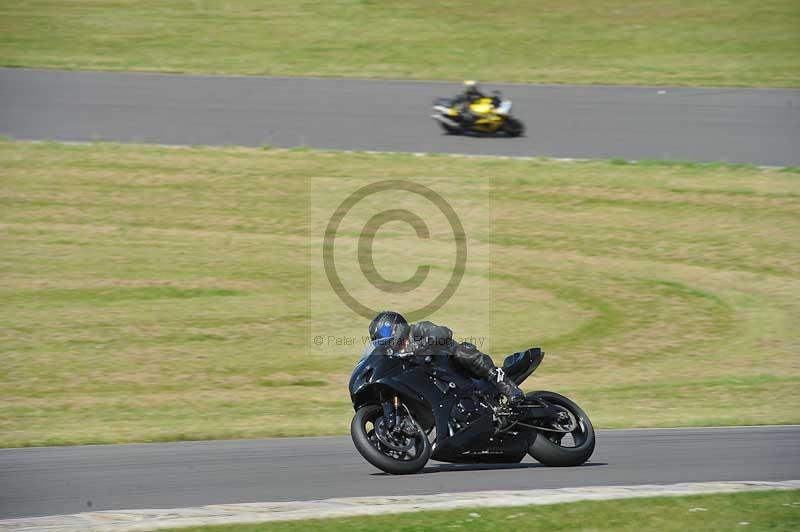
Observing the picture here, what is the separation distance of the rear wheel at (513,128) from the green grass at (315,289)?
2.10 m

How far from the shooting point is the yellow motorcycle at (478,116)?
85.5 ft

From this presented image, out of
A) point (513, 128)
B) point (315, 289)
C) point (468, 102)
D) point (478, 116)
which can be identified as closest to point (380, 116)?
point (468, 102)

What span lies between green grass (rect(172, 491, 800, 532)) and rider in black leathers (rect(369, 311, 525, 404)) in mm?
1547

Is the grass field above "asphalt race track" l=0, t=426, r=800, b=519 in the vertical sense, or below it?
above

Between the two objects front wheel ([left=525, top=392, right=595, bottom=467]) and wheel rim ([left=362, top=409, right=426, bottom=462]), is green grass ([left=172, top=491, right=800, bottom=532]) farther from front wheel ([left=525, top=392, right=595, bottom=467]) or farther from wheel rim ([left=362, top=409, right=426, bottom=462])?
front wheel ([left=525, top=392, right=595, bottom=467])

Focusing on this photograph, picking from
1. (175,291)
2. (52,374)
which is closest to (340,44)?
(175,291)

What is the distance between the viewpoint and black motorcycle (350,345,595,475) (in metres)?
8.91

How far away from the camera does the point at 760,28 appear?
35.2 m

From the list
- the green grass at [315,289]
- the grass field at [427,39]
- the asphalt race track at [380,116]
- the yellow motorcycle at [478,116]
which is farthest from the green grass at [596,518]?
the grass field at [427,39]

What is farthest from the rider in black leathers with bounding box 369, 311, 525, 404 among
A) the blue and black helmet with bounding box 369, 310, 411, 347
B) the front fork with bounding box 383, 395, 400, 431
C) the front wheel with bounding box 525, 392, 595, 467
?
the front fork with bounding box 383, 395, 400, 431

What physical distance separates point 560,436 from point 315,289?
978cm

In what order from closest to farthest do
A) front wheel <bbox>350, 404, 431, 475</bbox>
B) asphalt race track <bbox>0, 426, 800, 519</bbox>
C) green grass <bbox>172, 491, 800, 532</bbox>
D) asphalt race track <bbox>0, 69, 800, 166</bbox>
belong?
green grass <bbox>172, 491, 800, 532</bbox> → asphalt race track <bbox>0, 426, 800, 519</bbox> → front wheel <bbox>350, 404, 431, 475</bbox> → asphalt race track <bbox>0, 69, 800, 166</bbox>

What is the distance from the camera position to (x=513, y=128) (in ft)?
87.5

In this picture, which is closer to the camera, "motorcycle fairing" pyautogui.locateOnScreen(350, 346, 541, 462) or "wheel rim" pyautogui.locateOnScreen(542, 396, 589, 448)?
"motorcycle fairing" pyautogui.locateOnScreen(350, 346, 541, 462)
